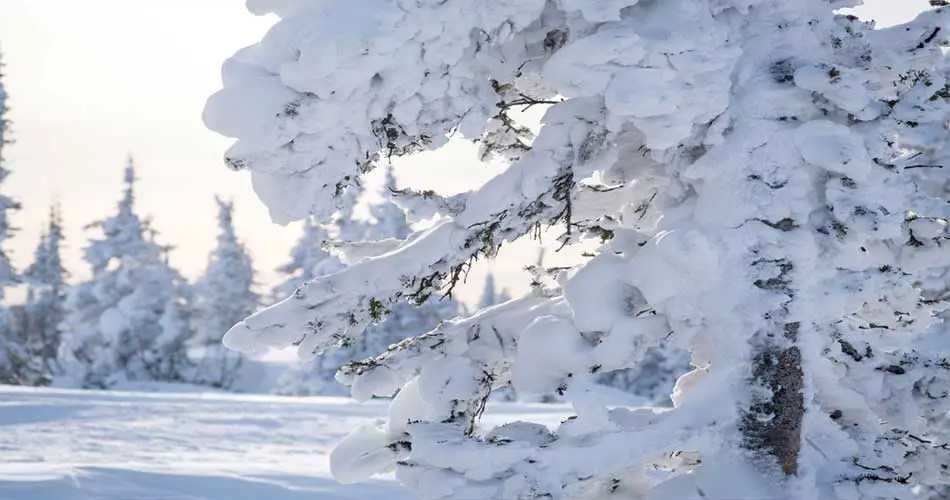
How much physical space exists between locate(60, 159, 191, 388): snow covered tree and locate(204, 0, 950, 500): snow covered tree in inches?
1273

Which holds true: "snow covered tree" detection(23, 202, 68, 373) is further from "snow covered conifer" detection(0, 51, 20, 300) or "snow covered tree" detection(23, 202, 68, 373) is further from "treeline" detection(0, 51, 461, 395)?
"snow covered conifer" detection(0, 51, 20, 300)

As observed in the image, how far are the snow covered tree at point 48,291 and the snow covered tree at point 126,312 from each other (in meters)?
4.29

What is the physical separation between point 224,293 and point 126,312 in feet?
40.4

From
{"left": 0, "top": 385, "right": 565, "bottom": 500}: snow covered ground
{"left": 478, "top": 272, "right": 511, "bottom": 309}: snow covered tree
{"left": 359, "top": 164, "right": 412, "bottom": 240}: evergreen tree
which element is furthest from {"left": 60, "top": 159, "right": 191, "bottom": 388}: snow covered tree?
{"left": 478, "top": 272, "right": 511, "bottom": 309}: snow covered tree

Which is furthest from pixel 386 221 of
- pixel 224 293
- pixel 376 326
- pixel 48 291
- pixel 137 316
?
pixel 48 291

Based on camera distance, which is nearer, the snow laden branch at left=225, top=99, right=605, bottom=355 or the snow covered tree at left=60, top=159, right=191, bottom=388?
the snow laden branch at left=225, top=99, right=605, bottom=355

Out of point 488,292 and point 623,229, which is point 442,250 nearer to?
point 623,229

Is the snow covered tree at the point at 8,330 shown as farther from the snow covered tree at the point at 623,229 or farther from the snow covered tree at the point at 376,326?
the snow covered tree at the point at 623,229

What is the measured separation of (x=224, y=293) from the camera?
1832 inches

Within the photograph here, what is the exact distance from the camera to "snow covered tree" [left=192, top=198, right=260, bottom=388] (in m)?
42.9

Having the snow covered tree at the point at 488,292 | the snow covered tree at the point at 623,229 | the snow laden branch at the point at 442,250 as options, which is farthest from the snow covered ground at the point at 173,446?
the snow covered tree at the point at 488,292

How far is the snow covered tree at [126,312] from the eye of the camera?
112ft

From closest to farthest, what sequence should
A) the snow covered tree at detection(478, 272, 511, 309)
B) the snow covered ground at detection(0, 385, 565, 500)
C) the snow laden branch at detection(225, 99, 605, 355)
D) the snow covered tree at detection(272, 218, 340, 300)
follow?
1. the snow laden branch at detection(225, 99, 605, 355)
2. the snow covered ground at detection(0, 385, 565, 500)
3. the snow covered tree at detection(272, 218, 340, 300)
4. the snow covered tree at detection(478, 272, 511, 309)

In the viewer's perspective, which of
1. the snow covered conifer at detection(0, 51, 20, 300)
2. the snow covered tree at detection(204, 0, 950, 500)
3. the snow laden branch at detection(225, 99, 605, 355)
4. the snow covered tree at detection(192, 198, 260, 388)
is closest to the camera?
the snow covered tree at detection(204, 0, 950, 500)
